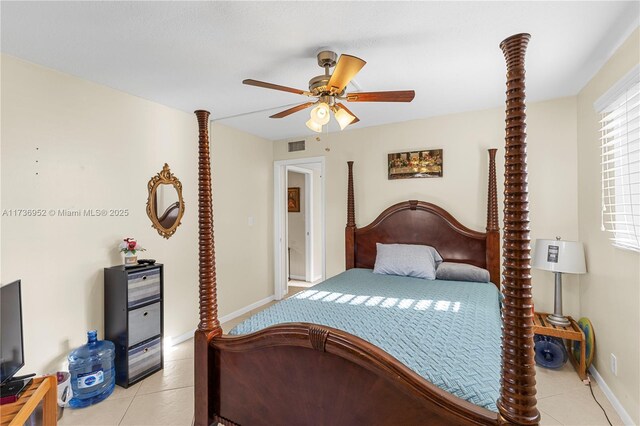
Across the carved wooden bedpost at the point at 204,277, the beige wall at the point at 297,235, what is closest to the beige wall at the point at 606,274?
the carved wooden bedpost at the point at 204,277

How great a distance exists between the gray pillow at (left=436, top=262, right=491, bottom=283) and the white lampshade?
0.45m

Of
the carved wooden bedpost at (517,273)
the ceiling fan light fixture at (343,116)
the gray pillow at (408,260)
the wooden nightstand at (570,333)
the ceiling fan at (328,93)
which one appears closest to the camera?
the carved wooden bedpost at (517,273)

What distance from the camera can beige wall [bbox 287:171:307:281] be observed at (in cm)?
563

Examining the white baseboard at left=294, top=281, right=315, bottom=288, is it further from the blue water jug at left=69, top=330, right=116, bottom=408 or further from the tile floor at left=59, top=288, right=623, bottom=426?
the blue water jug at left=69, top=330, right=116, bottom=408

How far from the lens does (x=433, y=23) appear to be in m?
1.75

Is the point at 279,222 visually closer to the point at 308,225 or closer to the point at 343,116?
the point at 308,225

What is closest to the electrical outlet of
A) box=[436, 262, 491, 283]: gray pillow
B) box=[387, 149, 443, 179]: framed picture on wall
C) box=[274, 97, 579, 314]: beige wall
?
box=[274, 97, 579, 314]: beige wall

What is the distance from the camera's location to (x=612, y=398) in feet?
7.13

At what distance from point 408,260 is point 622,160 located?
5.79 ft

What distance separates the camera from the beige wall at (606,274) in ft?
6.26

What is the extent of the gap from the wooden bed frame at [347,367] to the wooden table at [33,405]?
2.42 ft

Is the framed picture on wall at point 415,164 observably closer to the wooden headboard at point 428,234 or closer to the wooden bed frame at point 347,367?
the wooden headboard at point 428,234

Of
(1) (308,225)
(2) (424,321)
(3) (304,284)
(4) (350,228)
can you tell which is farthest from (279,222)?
(2) (424,321)

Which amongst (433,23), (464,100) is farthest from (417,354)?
(464,100)
